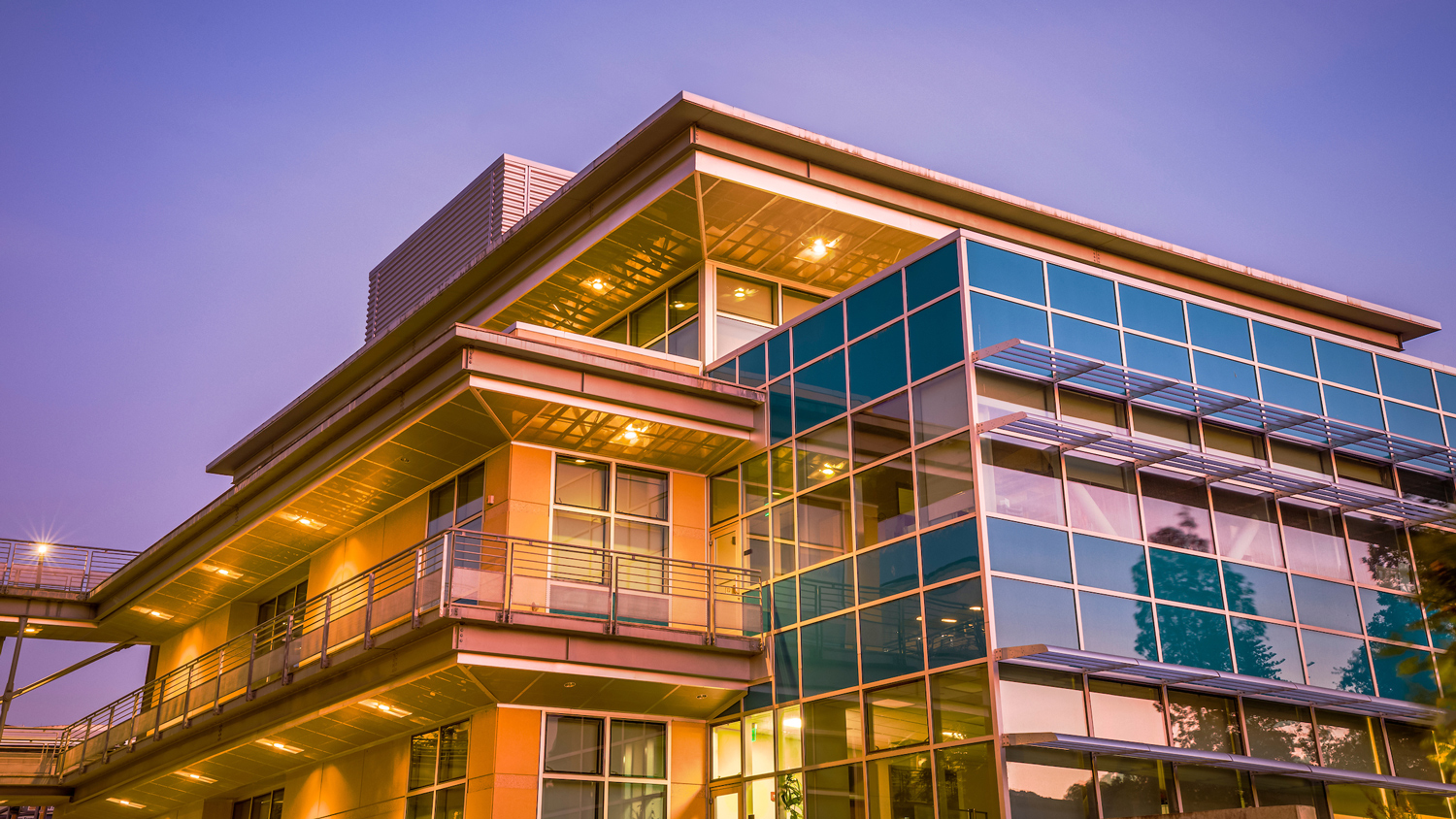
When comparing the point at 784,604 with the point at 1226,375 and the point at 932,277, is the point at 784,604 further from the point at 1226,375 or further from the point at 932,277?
the point at 1226,375

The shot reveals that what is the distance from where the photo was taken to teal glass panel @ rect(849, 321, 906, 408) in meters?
18.5

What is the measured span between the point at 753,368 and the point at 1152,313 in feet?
21.6

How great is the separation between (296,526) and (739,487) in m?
9.73

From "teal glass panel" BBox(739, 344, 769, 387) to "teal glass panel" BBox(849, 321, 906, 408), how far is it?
232 centimetres

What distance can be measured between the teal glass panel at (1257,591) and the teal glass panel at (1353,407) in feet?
11.9

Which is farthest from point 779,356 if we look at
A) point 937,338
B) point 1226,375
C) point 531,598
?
point 1226,375

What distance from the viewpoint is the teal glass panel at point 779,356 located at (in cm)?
2094

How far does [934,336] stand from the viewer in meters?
17.9

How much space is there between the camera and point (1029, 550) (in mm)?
16359

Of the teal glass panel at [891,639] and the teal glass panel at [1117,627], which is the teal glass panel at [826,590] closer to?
the teal glass panel at [891,639]

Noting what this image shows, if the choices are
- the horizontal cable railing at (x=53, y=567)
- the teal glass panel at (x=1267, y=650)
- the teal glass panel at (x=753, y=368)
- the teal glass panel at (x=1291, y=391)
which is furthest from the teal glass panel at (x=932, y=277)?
Result: the horizontal cable railing at (x=53, y=567)

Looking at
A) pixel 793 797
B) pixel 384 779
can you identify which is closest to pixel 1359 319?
pixel 793 797

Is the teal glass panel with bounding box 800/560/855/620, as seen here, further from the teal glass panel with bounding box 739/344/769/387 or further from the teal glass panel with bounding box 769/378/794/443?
the teal glass panel with bounding box 739/344/769/387

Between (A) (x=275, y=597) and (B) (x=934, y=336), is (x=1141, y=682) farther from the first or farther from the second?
(A) (x=275, y=597)
